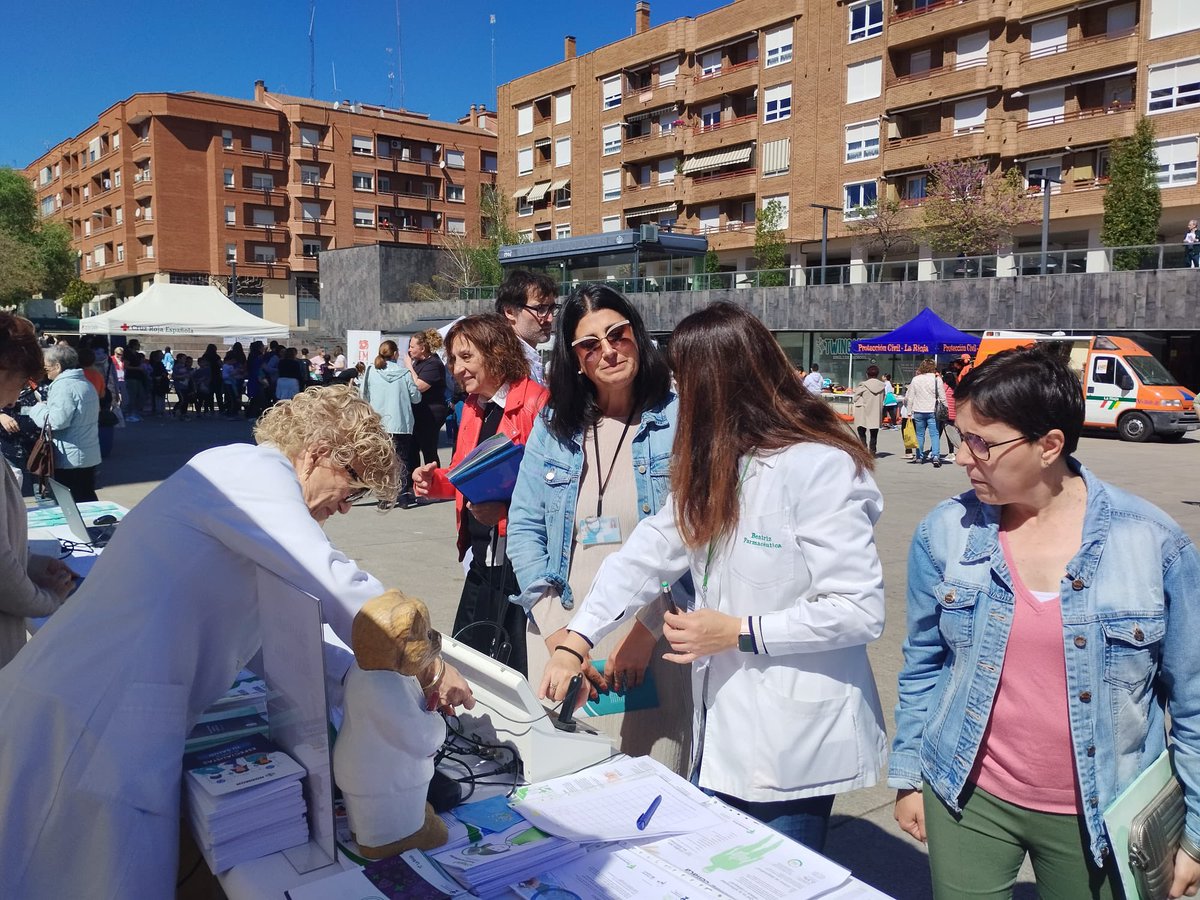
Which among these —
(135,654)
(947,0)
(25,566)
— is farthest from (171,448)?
(947,0)

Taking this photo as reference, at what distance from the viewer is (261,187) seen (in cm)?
6275

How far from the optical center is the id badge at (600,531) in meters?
2.66

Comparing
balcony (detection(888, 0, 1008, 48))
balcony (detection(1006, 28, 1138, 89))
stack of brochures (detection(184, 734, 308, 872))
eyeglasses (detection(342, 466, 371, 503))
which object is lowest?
stack of brochures (detection(184, 734, 308, 872))

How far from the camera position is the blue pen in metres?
1.84

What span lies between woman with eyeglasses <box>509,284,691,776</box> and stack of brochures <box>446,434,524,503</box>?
1.25ft

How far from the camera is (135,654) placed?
1729mm

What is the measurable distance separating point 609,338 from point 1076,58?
37.4m

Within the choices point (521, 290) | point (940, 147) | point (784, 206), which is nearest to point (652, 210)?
point (784, 206)

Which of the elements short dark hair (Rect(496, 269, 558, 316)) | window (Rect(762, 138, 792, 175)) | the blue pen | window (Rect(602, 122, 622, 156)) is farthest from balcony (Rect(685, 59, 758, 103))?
the blue pen

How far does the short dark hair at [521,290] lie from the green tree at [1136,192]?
105ft

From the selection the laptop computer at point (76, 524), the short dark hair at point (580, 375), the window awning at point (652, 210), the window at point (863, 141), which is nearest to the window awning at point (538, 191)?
the window awning at point (652, 210)

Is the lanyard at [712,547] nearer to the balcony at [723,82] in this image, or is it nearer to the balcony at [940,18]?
the balcony at [940,18]

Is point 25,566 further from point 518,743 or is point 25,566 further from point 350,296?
point 350,296

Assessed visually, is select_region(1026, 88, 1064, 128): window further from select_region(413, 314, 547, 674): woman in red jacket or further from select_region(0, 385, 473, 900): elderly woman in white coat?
select_region(0, 385, 473, 900): elderly woman in white coat
